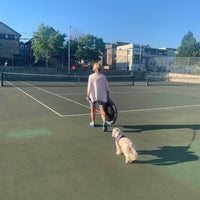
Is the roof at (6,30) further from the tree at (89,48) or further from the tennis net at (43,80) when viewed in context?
the tennis net at (43,80)

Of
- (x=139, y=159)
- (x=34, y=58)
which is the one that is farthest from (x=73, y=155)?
(x=34, y=58)

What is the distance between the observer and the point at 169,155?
14.2 ft

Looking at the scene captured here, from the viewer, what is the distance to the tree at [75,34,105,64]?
46.1m

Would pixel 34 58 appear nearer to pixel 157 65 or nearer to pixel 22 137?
pixel 157 65

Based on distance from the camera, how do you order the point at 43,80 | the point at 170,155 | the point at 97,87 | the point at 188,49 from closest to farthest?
the point at 170,155 < the point at 97,87 < the point at 43,80 < the point at 188,49

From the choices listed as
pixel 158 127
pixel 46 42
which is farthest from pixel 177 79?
pixel 158 127

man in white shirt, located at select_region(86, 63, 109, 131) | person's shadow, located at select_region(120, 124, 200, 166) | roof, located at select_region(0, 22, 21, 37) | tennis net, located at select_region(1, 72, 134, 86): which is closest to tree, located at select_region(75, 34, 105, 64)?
tennis net, located at select_region(1, 72, 134, 86)

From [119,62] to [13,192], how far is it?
58.1 meters

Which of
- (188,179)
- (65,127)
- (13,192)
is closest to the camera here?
(13,192)

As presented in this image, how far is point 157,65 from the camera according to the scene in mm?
46344

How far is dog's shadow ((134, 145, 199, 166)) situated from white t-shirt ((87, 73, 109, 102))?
189cm

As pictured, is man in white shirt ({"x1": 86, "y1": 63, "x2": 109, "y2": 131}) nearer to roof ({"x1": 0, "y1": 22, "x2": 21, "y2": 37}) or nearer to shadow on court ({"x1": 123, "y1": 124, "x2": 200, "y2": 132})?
shadow on court ({"x1": 123, "y1": 124, "x2": 200, "y2": 132})

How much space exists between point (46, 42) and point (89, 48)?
815 centimetres

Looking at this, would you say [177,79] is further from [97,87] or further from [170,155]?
[170,155]
